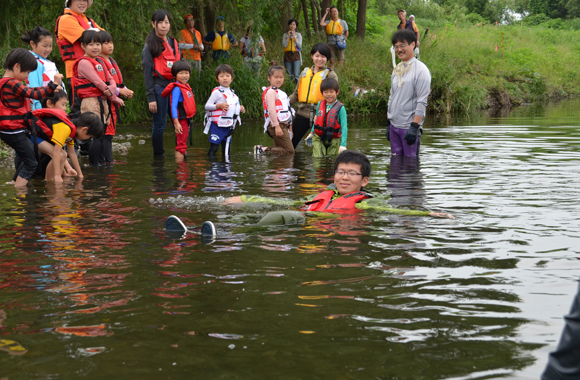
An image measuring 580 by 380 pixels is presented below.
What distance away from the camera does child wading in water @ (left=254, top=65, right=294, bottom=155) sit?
1088cm

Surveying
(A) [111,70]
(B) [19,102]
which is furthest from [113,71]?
(B) [19,102]

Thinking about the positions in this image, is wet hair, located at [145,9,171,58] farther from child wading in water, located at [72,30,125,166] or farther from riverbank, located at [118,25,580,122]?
riverbank, located at [118,25,580,122]

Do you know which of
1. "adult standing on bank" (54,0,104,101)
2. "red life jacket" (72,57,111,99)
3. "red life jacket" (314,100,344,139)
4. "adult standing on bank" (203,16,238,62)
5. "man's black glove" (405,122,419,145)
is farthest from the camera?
"adult standing on bank" (203,16,238,62)

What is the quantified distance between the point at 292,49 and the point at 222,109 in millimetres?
9826

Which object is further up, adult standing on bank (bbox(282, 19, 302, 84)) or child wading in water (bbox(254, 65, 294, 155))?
adult standing on bank (bbox(282, 19, 302, 84))

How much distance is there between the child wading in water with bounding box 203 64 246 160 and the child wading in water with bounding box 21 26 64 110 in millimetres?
2679

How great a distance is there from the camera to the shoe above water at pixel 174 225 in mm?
5164

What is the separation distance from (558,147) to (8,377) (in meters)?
11.0

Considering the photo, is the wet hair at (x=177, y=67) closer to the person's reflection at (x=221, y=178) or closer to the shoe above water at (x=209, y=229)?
the person's reflection at (x=221, y=178)

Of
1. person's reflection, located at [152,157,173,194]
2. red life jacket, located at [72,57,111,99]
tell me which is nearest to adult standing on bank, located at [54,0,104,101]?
red life jacket, located at [72,57,111,99]

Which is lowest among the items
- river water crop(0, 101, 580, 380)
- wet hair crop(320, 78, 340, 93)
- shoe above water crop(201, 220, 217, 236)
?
river water crop(0, 101, 580, 380)

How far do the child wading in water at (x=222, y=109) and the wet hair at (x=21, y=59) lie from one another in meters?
3.45

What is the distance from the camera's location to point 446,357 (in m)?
2.77

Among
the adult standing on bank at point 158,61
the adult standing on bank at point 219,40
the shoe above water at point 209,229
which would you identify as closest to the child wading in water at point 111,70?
the adult standing on bank at point 158,61
